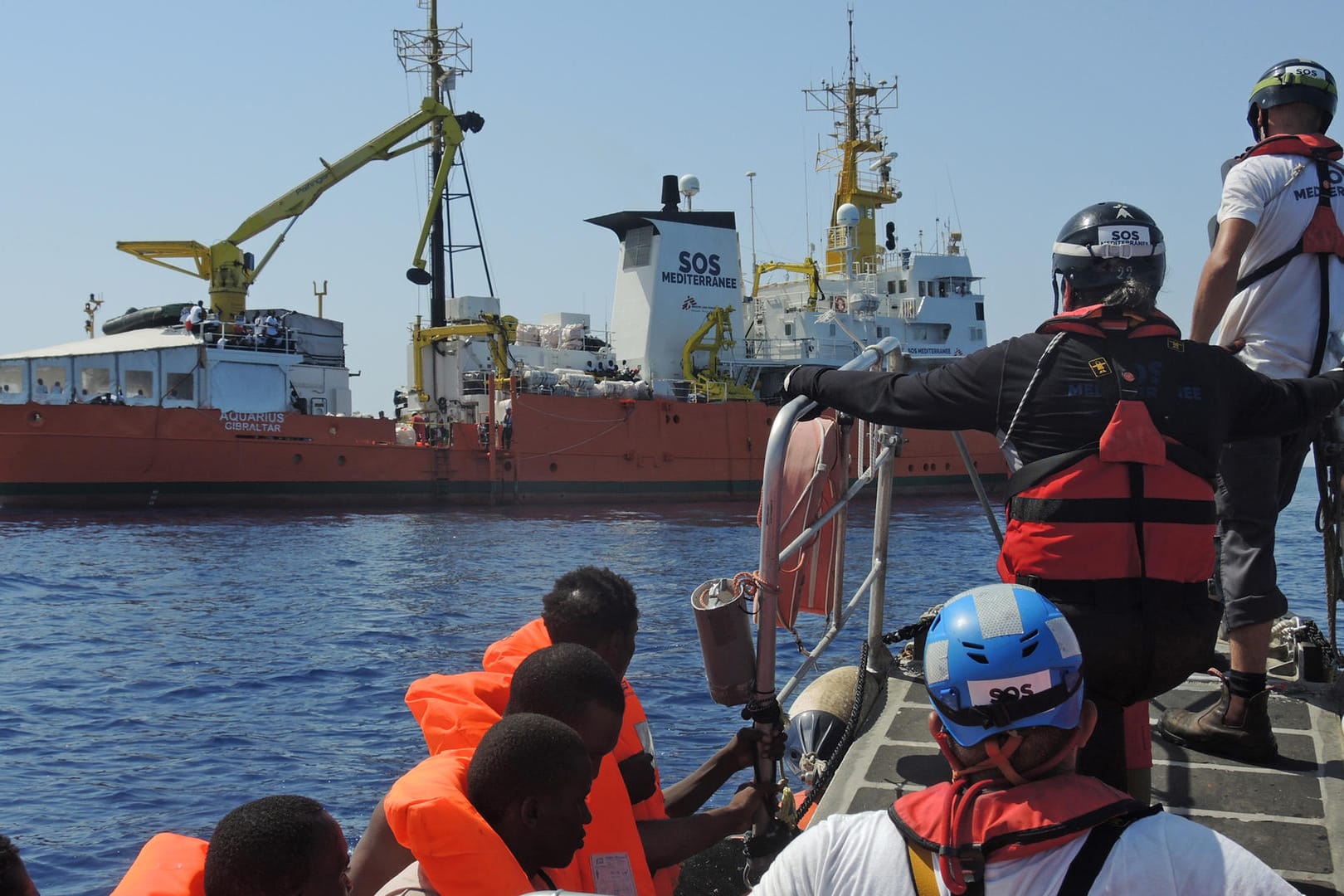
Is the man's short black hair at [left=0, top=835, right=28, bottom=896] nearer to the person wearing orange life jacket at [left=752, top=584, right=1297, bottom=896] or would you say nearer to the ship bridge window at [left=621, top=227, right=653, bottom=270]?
the person wearing orange life jacket at [left=752, top=584, right=1297, bottom=896]

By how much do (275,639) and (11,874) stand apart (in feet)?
38.6

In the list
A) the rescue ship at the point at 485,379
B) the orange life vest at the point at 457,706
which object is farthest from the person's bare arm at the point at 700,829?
the rescue ship at the point at 485,379

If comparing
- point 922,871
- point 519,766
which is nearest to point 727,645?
point 519,766

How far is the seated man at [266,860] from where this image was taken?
81.4 inches

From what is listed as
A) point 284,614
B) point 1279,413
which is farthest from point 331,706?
point 1279,413

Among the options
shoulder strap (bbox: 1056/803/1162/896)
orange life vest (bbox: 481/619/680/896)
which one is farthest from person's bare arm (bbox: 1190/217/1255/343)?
shoulder strap (bbox: 1056/803/1162/896)

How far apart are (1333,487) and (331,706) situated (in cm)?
803

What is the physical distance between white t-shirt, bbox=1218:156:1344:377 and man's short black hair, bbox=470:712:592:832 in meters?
2.58

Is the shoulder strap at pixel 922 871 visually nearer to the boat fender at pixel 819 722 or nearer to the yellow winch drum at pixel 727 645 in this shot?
the yellow winch drum at pixel 727 645

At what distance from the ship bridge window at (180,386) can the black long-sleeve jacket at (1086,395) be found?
30.4 m

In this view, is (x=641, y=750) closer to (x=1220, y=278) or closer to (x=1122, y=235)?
(x=1122, y=235)

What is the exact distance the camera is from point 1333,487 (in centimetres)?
434

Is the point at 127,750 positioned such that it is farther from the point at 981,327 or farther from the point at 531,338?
the point at 981,327

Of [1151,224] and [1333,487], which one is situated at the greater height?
[1151,224]
